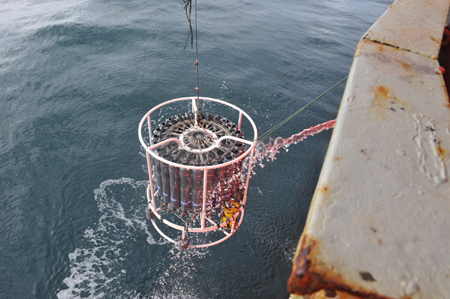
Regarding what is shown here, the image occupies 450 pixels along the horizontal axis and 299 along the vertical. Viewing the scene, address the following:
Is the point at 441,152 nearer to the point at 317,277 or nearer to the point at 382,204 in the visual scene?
the point at 382,204

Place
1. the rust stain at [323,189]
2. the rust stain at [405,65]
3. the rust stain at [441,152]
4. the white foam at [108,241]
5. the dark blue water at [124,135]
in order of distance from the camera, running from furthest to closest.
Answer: the dark blue water at [124,135], the white foam at [108,241], the rust stain at [405,65], the rust stain at [441,152], the rust stain at [323,189]

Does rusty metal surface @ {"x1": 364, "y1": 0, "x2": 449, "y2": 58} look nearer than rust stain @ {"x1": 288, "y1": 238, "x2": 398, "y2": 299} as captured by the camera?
No

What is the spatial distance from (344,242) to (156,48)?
3571 centimetres

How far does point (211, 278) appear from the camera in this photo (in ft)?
49.9

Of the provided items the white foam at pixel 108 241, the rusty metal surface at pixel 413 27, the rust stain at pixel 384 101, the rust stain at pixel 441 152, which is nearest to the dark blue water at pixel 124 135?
the white foam at pixel 108 241

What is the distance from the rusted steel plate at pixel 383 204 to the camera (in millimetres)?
1902

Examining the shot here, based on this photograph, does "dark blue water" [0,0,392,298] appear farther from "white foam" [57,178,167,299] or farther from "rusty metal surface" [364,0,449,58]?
"rusty metal surface" [364,0,449,58]

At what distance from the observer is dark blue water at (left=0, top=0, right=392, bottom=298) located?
596 inches

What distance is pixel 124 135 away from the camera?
22.4m

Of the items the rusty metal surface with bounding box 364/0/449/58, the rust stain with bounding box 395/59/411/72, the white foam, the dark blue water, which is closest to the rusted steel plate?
the rust stain with bounding box 395/59/411/72

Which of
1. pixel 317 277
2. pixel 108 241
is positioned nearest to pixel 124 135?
pixel 108 241

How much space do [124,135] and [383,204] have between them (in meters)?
22.4

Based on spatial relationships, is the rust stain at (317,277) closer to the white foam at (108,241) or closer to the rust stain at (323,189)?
the rust stain at (323,189)

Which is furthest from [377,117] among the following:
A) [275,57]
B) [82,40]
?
[82,40]
